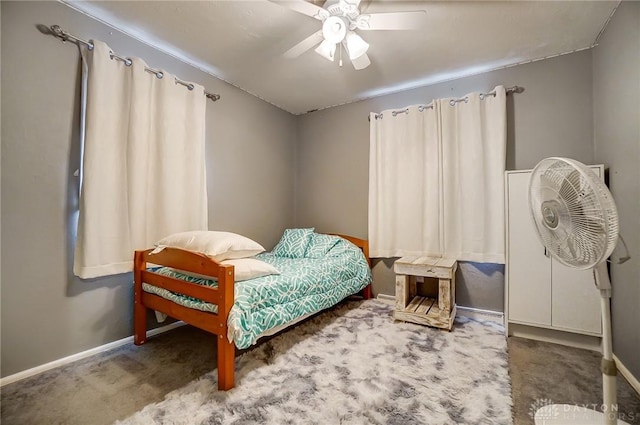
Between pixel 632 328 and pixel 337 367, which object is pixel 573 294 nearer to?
pixel 632 328

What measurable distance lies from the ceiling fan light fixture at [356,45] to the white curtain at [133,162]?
1488 mm

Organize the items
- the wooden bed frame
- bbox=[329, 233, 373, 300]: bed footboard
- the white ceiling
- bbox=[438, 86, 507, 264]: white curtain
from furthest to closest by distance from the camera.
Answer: bbox=[329, 233, 373, 300]: bed footboard → bbox=[438, 86, 507, 264]: white curtain → the white ceiling → the wooden bed frame

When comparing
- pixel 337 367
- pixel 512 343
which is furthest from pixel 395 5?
pixel 512 343

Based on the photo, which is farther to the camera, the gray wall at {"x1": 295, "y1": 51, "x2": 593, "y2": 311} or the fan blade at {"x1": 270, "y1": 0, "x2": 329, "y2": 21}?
the gray wall at {"x1": 295, "y1": 51, "x2": 593, "y2": 311}

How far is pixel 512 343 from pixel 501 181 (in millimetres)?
1349


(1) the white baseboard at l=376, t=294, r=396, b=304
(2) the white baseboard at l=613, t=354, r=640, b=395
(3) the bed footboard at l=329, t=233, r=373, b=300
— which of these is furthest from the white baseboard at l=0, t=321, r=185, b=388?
(2) the white baseboard at l=613, t=354, r=640, b=395

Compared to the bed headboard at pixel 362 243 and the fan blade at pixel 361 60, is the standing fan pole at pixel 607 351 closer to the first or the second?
the fan blade at pixel 361 60

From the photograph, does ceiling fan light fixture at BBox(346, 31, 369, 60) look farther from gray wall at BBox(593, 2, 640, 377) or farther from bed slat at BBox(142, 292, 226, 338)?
bed slat at BBox(142, 292, 226, 338)

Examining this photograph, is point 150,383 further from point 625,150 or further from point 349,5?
point 625,150

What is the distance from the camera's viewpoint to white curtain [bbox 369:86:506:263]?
8.27 feet

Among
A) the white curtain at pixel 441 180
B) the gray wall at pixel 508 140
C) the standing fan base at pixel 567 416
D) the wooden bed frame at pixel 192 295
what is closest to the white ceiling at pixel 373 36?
the gray wall at pixel 508 140

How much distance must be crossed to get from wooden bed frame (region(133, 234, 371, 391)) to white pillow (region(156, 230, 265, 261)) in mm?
98

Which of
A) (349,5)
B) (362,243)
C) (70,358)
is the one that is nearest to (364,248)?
(362,243)

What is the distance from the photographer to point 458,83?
277 centimetres
